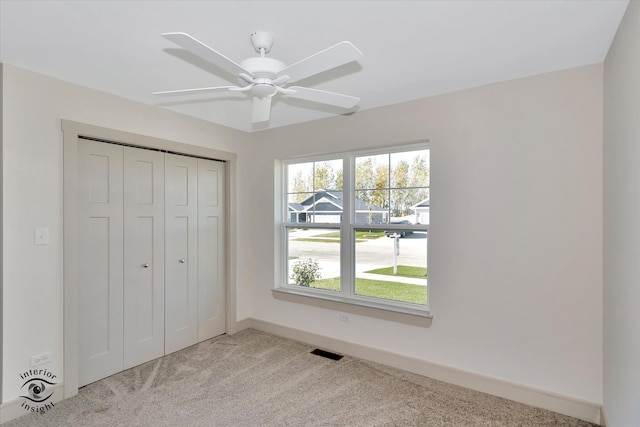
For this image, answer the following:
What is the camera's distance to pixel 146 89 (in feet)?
9.20

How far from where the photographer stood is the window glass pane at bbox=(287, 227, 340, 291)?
12.2 ft

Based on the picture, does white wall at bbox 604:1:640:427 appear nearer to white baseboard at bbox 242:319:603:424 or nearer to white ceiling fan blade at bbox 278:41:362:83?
white baseboard at bbox 242:319:603:424

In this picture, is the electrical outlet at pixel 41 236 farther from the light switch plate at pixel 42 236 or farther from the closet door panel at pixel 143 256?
the closet door panel at pixel 143 256

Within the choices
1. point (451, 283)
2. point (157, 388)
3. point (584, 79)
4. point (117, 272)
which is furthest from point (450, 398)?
point (117, 272)

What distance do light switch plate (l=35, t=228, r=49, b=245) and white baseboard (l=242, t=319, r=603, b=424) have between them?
2393 mm

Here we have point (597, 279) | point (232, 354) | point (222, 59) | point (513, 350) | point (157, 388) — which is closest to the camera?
point (222, 59)

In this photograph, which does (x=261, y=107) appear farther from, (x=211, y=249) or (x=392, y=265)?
(x=211, y=249)

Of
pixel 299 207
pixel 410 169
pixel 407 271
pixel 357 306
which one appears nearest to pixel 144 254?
pixel 299 207

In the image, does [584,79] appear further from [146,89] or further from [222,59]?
[146,89]

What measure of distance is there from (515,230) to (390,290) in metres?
1.26

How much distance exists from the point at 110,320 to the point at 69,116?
1736 millimetres

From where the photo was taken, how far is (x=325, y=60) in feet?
5.22

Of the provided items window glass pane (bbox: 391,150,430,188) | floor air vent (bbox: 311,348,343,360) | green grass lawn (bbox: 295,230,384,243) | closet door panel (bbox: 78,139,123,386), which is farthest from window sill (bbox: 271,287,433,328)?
closet door panel (bbox: 78,139,123,386)

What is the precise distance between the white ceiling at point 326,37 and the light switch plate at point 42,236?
3.80 feet
